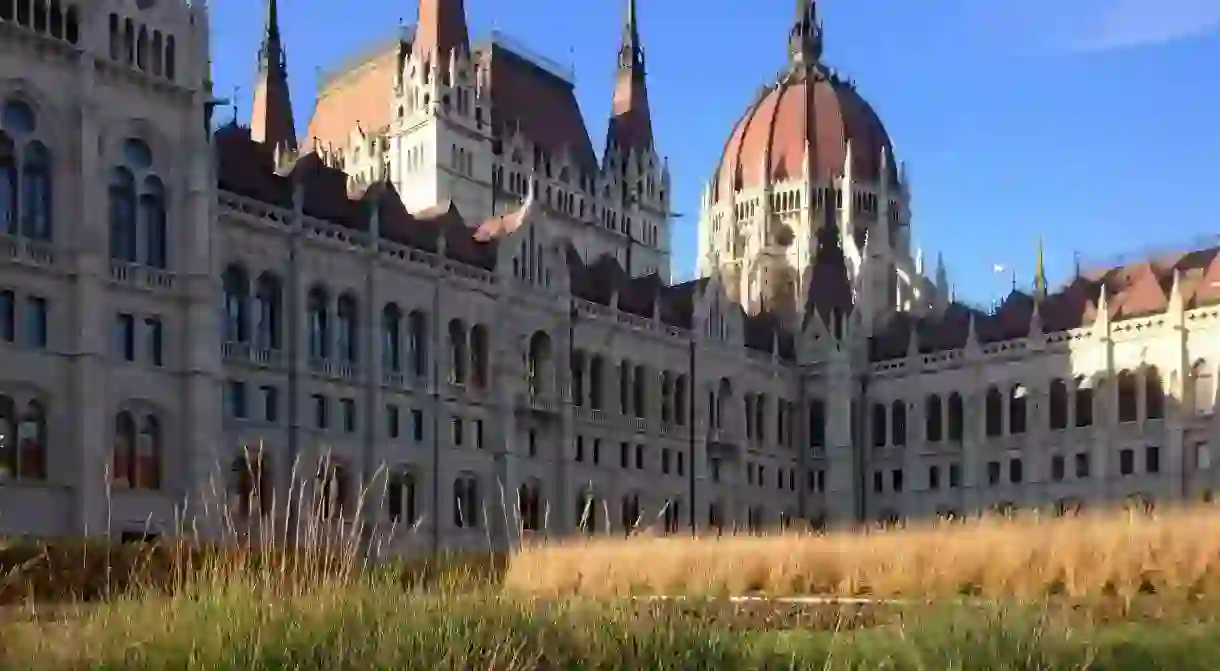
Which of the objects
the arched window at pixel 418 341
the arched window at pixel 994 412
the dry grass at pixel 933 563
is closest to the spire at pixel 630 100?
the arched window at pixel 994 412

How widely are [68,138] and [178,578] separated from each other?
29288 mm

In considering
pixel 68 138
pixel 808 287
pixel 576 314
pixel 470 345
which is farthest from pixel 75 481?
pixel 808 287

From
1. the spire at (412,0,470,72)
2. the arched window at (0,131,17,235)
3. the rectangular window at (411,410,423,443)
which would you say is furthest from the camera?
the spire at (412,0,470,72)

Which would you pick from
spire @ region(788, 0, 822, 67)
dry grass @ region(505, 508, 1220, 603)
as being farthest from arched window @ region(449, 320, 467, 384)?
spire @ region(788, 0, 822, 67)

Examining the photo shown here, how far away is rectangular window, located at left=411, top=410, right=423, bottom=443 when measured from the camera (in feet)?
170

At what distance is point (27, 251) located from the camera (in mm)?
37812

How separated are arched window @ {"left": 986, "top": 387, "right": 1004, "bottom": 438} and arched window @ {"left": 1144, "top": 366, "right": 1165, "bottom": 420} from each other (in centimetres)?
Result: 766

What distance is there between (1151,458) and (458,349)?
111ft

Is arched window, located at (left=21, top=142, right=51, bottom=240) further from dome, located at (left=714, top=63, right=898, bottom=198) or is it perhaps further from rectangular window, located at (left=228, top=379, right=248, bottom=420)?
dome, located at (left=714, top=63, right=898, bottom=198)

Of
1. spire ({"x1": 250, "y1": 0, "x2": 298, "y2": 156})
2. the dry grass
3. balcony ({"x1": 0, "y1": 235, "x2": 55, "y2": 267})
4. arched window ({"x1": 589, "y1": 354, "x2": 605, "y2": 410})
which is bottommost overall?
the dry grass

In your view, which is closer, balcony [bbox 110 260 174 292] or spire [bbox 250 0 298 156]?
balcony [bbox 110 260 174 292]

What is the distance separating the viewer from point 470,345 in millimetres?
55094

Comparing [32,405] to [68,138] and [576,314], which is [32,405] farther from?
[576,314]

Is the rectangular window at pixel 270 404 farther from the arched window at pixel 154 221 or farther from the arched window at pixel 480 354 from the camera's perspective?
the arched window at pixel 480 354
